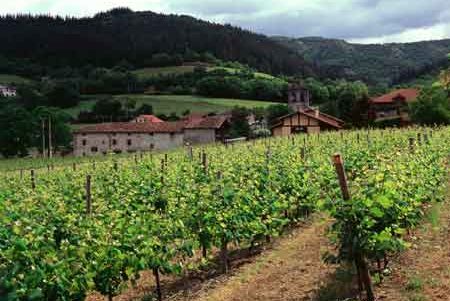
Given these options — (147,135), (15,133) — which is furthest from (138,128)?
(15,133)

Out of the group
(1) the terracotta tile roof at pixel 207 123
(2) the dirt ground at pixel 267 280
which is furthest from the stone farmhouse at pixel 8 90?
(2) the dirt ground at pixel 267 280

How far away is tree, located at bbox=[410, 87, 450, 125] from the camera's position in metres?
46.6

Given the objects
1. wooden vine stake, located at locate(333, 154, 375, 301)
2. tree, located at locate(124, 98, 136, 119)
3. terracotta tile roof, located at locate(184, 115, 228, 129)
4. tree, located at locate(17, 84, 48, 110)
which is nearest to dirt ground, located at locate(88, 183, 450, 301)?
wooden vine stake, located at locate(333, 154, 375, 301)

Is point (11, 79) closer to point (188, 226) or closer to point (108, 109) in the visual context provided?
point (108, 109)

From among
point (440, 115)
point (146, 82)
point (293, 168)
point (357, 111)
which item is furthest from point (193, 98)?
point (293, 168)

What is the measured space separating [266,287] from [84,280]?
3.32m

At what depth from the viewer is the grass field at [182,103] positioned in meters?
88.7

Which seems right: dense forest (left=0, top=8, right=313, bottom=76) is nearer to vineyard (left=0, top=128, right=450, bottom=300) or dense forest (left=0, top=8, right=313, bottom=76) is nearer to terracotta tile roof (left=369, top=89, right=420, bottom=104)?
terracotta tile roof (left=369, top=89, right=420, bottom=104)

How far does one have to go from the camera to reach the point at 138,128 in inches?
2746

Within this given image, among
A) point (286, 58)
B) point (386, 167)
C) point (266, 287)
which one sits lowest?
point (266, 287)

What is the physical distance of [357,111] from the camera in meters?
56.7

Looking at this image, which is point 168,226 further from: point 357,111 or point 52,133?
point 52,133

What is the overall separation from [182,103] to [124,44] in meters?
52.4

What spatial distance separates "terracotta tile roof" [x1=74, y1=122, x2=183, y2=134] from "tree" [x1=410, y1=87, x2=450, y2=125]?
29.9 metres
